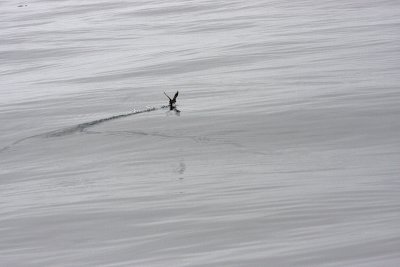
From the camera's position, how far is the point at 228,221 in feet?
18.6

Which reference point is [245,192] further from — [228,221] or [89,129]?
[89,129]

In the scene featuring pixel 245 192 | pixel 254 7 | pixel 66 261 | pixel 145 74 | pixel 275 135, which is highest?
pixel 254 7

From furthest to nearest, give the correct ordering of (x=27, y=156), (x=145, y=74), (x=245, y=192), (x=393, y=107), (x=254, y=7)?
(x=254, y=7) → (x=145, y=74) → (x=393, y=107) → (x=27, y=156) → (x=245, y=192)

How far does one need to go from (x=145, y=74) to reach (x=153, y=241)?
654cm

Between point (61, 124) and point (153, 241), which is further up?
point (61, 124)

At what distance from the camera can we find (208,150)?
7637mm

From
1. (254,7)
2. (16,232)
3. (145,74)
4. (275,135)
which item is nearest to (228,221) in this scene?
(16,232)

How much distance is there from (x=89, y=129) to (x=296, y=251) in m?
4.20

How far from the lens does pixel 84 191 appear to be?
6.62 meters

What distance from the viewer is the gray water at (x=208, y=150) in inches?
210

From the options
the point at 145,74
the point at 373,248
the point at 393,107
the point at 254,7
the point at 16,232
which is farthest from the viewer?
the point at 254,7

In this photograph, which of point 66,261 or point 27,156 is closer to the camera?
point 66,261

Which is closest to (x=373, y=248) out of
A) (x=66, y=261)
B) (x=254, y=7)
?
(x=66, y=261)

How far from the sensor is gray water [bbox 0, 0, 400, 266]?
17.5 ft
